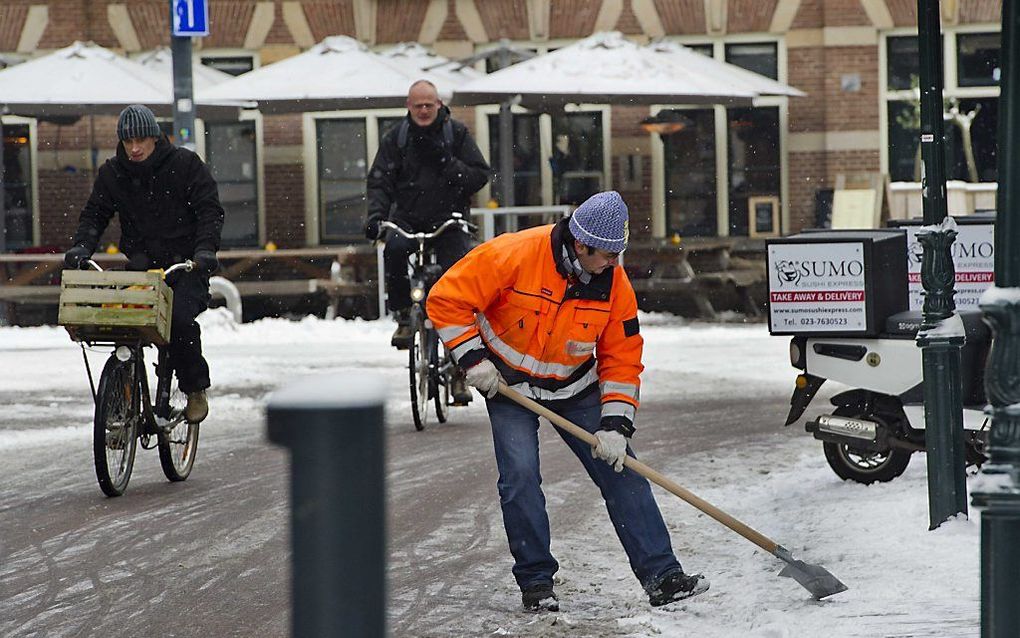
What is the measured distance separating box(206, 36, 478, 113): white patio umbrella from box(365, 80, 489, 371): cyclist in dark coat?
7.54 metres

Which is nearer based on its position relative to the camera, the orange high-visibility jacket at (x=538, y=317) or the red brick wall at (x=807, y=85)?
the orange high-visibility jacket at (x=538, y=317)

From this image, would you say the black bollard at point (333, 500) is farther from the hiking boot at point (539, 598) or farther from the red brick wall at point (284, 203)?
the red brick wall at point (284, 203)

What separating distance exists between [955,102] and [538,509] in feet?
54.2

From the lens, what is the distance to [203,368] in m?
8.63

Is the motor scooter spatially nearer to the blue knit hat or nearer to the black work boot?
the blue knit hat

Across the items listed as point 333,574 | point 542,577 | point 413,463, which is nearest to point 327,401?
point 333,574

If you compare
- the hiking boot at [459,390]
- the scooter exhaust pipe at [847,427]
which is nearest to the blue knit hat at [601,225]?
the scooter exhaust pipe at [847,427]

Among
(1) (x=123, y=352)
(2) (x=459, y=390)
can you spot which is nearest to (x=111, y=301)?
(1) (x=123, y=352)

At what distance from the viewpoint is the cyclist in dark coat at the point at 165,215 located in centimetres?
842

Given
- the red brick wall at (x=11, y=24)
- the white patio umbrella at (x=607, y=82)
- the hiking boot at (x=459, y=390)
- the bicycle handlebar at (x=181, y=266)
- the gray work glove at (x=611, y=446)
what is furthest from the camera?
the red brick wall at (x=11, y=24)

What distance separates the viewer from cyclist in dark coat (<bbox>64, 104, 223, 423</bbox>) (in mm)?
8422

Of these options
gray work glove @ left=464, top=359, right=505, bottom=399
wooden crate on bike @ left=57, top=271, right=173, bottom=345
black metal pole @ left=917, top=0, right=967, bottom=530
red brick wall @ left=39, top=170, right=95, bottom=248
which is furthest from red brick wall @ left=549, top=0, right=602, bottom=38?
gray work glove @ left=464, top=359, right=505, bottom=399

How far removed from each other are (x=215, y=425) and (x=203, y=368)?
261 cm

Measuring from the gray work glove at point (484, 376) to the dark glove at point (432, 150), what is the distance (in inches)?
198
